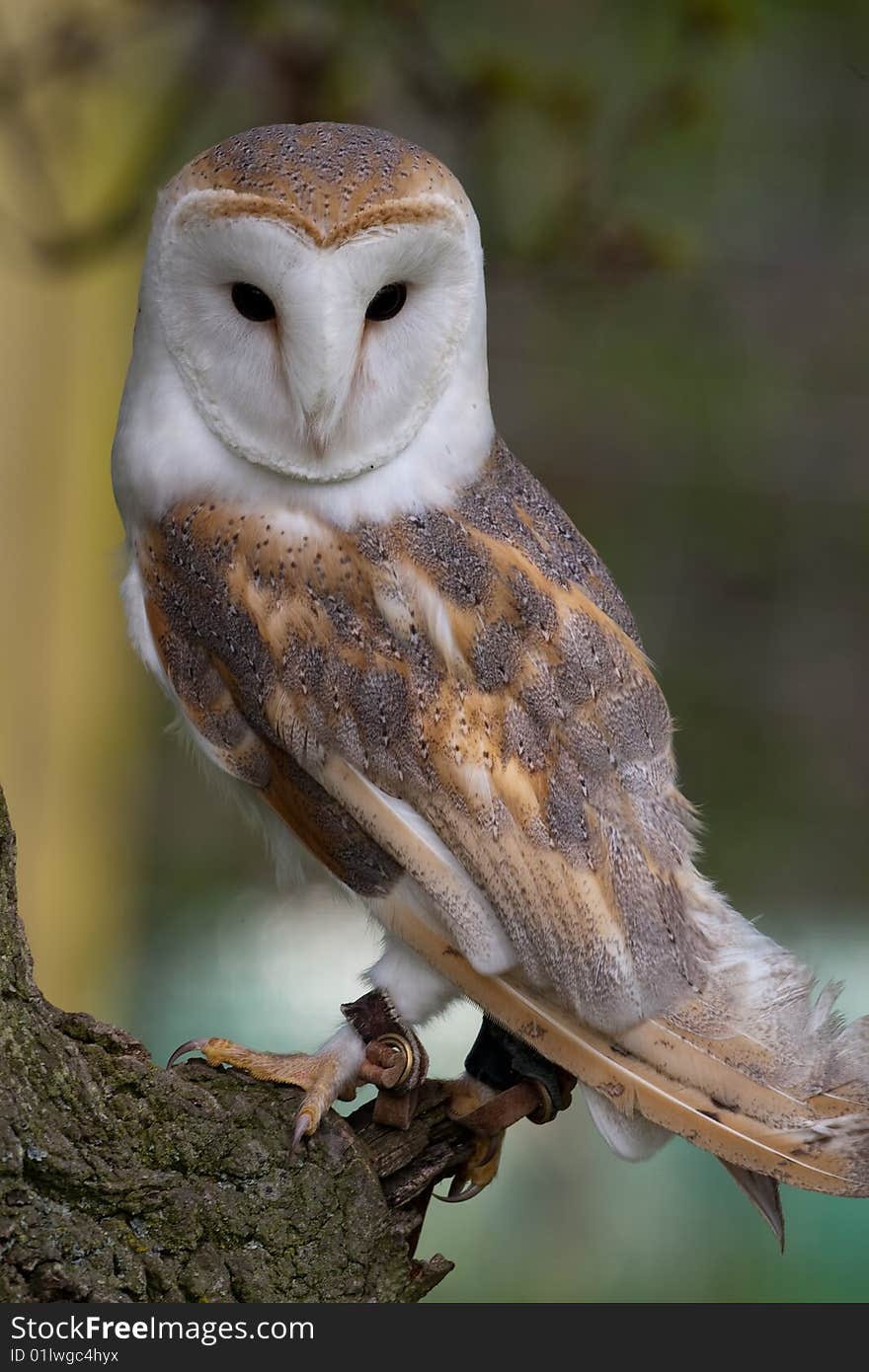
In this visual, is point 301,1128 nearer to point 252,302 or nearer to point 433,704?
point 433,704

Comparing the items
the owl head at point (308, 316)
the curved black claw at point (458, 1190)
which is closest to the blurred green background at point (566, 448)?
the curved black claw at point (458, 1190)

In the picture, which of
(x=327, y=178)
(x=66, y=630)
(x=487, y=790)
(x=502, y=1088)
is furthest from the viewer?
(x=66, y=630)

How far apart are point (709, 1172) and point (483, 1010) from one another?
1754 mm

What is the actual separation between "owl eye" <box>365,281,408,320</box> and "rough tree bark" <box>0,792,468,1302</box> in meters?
0.49

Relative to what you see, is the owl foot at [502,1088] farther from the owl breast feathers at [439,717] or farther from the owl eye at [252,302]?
the owl eye at [252,302]

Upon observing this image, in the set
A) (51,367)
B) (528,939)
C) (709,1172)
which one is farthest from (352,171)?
(709,1172)

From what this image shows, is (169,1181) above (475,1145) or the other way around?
above

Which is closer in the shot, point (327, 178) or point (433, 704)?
point (327, 178)

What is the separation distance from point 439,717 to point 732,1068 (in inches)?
15.5

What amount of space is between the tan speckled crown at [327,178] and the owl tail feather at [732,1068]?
0.58 meters

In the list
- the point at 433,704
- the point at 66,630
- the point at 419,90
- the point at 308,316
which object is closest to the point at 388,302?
the point at 308,316

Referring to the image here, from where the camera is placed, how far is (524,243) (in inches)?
97.1

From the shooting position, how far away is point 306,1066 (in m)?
1.23

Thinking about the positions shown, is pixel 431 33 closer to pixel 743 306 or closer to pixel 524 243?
pixel 524 243
